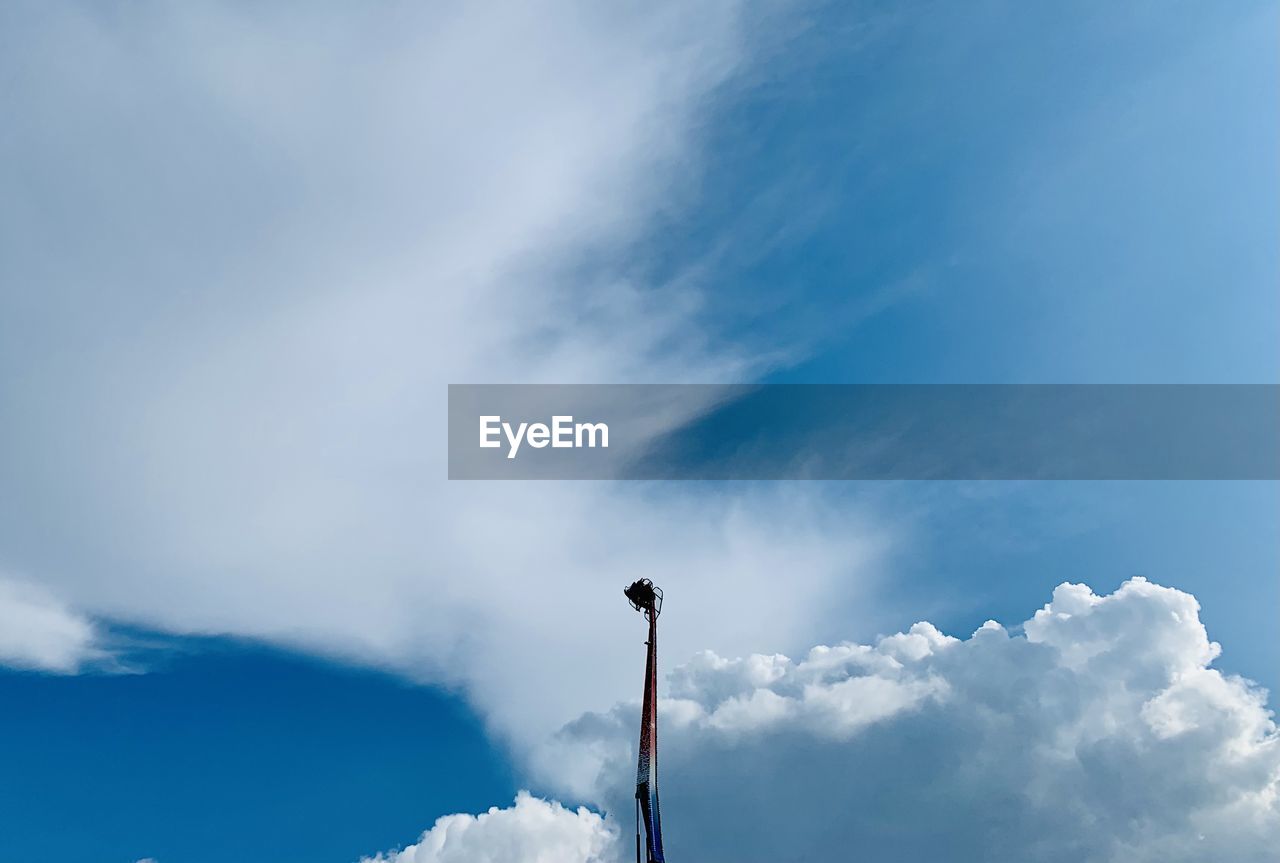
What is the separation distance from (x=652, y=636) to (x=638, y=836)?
34.9 metres

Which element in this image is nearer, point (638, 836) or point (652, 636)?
point (638, 836)

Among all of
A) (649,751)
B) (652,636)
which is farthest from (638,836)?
(652,636)

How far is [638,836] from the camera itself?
178 meters

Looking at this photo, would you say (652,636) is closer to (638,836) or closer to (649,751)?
(649,751)

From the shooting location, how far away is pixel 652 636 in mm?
192750

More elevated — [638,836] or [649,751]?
[649,751]

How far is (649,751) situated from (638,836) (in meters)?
15.6

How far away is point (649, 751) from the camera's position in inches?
7421

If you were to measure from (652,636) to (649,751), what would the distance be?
67.5 feet

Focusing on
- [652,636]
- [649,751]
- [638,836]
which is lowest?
[638,836]

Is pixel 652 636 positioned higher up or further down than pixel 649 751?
higher up
